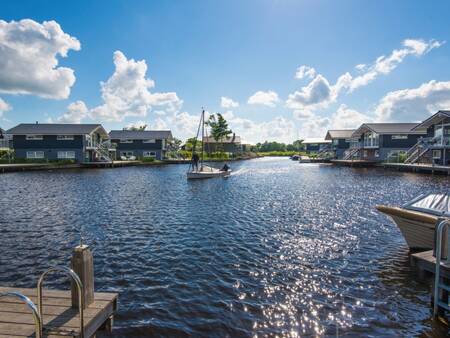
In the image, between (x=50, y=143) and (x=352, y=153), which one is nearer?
(x=50, y=143)

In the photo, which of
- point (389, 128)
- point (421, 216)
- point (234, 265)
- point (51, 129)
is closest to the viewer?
point (421, 216)

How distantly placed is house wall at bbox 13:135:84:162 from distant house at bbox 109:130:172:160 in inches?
618

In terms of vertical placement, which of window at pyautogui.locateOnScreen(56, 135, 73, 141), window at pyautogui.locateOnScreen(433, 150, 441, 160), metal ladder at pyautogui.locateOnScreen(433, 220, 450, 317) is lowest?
metal ladder at pyautogui.locateOnScreen(433, 220, 450, 317)

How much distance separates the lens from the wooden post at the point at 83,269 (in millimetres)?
5016

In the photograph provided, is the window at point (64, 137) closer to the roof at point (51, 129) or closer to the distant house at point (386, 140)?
the roof at point (51, 129)

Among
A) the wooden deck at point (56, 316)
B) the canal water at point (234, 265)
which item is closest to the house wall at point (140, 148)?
the canal water at point (234, 265)

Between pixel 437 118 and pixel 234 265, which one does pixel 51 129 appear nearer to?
pixel 234 265

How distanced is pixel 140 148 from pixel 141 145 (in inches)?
32.7

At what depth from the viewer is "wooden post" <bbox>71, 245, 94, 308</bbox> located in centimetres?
502

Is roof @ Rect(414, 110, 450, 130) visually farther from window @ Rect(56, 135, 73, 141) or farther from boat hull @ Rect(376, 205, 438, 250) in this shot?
window @ Rect(56, 135, 73, 141)

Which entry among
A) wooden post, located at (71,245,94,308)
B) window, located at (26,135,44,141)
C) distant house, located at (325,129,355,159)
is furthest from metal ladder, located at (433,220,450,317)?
distant house, located at (325,129,355,159)

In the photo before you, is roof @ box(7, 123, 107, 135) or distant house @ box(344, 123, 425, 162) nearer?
roof @ box(7, 123, 107, 135)

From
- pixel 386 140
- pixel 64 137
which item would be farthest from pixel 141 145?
pixel 386 140

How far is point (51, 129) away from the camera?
59906 millimetres
